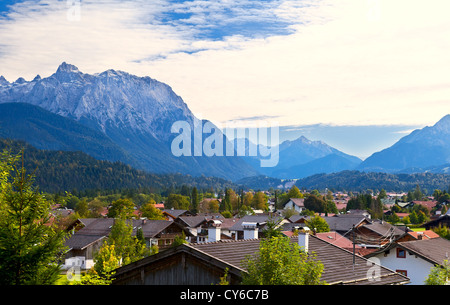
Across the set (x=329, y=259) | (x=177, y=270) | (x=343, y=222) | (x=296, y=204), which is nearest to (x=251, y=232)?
Result: (x=329, y=259)

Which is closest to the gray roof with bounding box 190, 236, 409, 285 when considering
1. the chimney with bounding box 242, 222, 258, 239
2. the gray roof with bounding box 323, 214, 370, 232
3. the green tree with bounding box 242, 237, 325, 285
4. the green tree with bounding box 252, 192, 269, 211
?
the green tree with bounding box 242, 237, 325, 285

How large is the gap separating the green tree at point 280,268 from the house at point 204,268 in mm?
1868

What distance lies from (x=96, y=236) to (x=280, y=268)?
4325cm

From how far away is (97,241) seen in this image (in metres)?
49.4

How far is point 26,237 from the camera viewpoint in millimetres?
9680

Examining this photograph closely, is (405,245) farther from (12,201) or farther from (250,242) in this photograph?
(12,201)

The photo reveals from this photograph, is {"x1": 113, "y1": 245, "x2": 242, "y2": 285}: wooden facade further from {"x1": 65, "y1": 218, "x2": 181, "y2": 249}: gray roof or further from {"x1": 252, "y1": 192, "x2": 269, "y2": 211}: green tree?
{"x1": 252, "y1": 192, "x2": 269, "y2": 211}: green tree

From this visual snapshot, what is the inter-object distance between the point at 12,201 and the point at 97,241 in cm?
4119

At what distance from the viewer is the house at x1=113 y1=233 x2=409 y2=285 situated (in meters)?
14.0

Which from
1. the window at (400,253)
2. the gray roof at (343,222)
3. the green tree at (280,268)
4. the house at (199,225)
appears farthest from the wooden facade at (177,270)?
the gray roof at (343,222)

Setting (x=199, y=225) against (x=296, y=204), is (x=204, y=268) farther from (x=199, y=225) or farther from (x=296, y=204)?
(x=296, y=204)

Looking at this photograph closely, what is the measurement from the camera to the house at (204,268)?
14.0 meters
